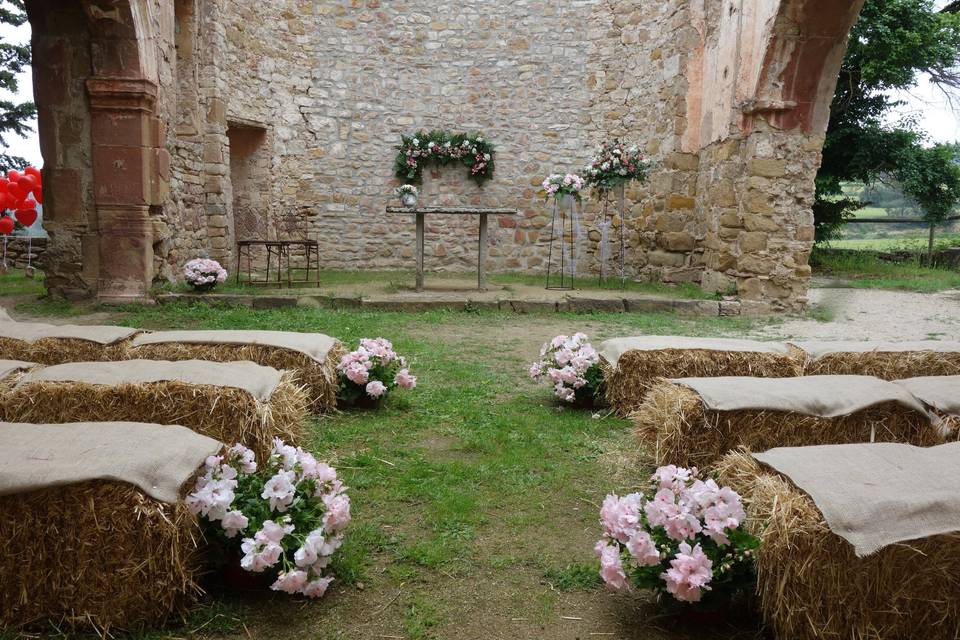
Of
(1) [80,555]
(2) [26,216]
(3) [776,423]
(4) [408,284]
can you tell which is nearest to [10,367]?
(1) [80,555]

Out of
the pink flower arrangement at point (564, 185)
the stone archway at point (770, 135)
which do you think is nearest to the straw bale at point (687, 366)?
the stone archway at point (770, 135)

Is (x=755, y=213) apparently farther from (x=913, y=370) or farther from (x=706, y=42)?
(x=913, y=370)

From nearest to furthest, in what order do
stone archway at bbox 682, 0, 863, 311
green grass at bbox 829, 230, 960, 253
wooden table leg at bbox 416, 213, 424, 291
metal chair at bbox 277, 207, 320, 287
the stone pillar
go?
the stone pillar
stone archway at bbox 682, 0, 863, 311
wooden table leg at bbox 416, 213, 424, 291
metal chair at bbox 277, 207, 320, 287
green grass at bbox 829, 230, 960, 253

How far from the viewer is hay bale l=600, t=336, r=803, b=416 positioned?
12.7ft

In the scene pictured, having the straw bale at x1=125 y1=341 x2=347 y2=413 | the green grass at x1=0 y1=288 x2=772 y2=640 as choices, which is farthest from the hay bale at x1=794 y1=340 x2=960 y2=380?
the straw bale at x1=125 y1=341 x2=347 y2=413

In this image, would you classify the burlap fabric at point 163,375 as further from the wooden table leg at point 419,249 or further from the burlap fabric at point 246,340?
the wooden table leg at point 419,249

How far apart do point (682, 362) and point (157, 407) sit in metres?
2.64

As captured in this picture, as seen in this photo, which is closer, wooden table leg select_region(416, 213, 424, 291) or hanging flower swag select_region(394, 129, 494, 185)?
wooden table leg select_region(416, 213, 424, 291)

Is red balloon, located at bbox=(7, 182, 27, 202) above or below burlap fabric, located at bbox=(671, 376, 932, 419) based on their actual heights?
above

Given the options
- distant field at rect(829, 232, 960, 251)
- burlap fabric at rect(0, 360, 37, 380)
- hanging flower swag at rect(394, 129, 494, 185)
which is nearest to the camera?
burlap fabric at rect(0, 360, 37, 380)

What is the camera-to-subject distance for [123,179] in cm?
787

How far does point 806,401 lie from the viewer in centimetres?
294

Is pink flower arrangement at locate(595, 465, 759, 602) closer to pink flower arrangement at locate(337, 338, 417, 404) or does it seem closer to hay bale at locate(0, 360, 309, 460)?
hay bale at locate(0, 360, 309, 460)

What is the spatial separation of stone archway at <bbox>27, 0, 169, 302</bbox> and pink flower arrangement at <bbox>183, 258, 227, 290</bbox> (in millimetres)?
439
